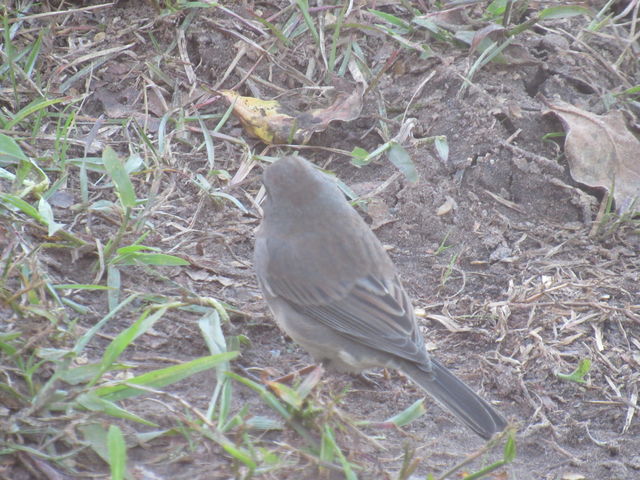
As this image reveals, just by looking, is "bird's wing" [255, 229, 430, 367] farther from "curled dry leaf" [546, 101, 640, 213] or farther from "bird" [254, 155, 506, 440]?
"curled dry leaf" [546, 101, 640, 213]

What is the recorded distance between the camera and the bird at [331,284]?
4254mm

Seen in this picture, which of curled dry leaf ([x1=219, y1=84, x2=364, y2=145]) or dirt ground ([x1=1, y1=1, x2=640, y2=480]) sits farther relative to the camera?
curled dry leaf ([x1=219, y1=84, x2=364, y2=145])

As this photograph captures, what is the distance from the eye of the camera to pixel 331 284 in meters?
4.54

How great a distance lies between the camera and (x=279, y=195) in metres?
4.75

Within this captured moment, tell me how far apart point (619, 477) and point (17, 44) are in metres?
4.49

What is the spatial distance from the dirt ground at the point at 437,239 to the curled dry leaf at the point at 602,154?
0.30 feet

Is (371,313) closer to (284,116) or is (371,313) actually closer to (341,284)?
(341,284)

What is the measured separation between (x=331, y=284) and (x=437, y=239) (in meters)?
1.06

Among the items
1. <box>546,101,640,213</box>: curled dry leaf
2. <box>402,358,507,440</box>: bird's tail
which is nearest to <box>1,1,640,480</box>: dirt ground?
<box>546,101,640,213</box>: curled dry leaf

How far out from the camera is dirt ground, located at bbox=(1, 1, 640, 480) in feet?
13.4

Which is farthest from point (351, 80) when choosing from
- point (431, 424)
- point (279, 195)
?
point (431, 424)

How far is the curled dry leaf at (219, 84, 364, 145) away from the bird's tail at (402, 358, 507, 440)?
2.06 meters

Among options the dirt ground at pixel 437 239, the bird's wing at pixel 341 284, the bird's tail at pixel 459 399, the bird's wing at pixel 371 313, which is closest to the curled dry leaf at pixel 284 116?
the dirt ground at pixel 437 239

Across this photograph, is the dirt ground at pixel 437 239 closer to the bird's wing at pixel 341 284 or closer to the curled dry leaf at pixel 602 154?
the curled dry leaf at pixel 602 154
